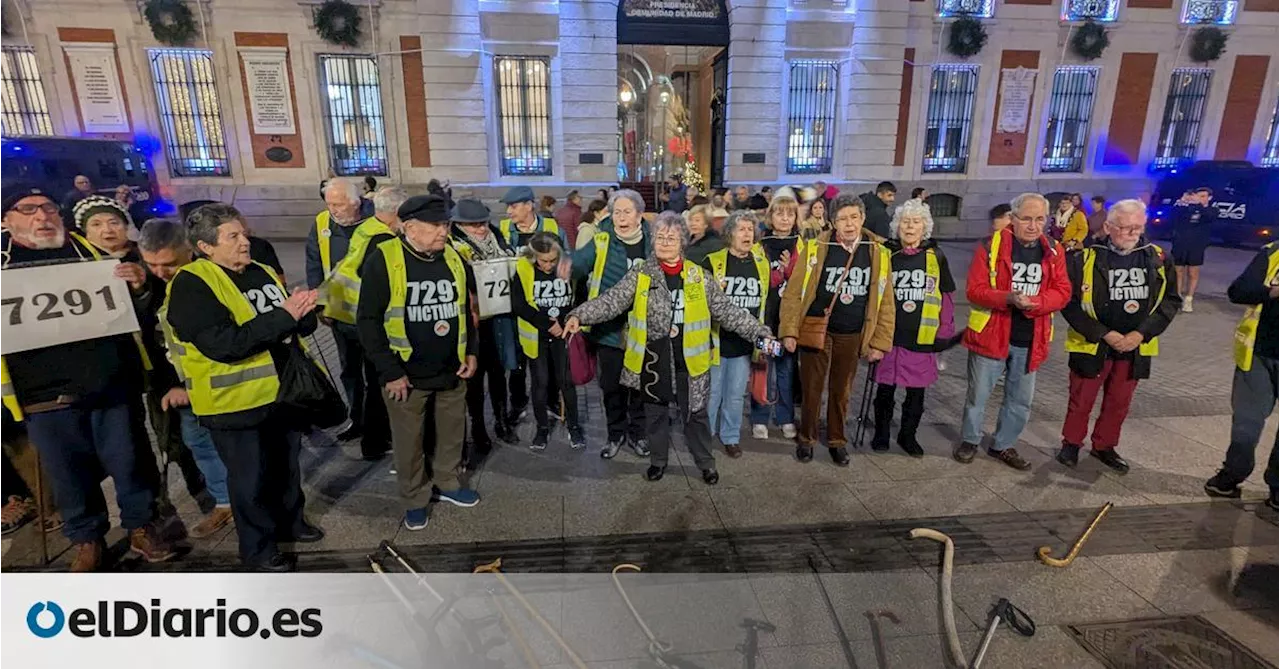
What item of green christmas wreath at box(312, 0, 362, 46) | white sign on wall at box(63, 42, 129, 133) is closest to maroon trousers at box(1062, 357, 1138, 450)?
green christmas wreath at box(312, 0, 362, 46)

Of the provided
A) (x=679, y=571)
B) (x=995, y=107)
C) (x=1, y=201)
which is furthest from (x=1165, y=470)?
(x=995, y=107)

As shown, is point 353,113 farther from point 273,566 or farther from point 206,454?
point 273,566

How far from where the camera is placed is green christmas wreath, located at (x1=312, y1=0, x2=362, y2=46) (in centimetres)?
1518

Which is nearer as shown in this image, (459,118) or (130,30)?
(130,30)

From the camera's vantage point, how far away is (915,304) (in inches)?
179

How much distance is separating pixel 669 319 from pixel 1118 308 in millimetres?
3115

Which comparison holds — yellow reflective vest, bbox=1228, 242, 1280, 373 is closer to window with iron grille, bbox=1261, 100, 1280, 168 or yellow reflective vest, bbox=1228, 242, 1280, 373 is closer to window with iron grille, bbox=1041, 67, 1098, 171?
window with iron grille, bbox=1041, 67, 1098, 171

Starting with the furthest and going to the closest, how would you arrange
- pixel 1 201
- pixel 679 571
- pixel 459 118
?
1. pixel 459 118
2. pixel 679 571
3. pixel 1 201

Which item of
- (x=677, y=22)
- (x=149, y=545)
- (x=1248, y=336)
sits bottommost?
(x=149, y=545)

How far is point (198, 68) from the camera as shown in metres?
15.6

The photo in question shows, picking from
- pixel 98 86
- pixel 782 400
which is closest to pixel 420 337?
pixel 782 400

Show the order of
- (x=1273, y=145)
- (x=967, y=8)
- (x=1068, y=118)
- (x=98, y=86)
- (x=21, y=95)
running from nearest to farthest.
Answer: (x=98, y=86)
(x=21, y=95)
(x=967, y=8)
(x=1068, y=118)
(x=1273, y=145)

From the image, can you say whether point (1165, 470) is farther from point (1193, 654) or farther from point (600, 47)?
point (600, 47)

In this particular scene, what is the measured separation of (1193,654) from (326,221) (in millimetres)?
5745
